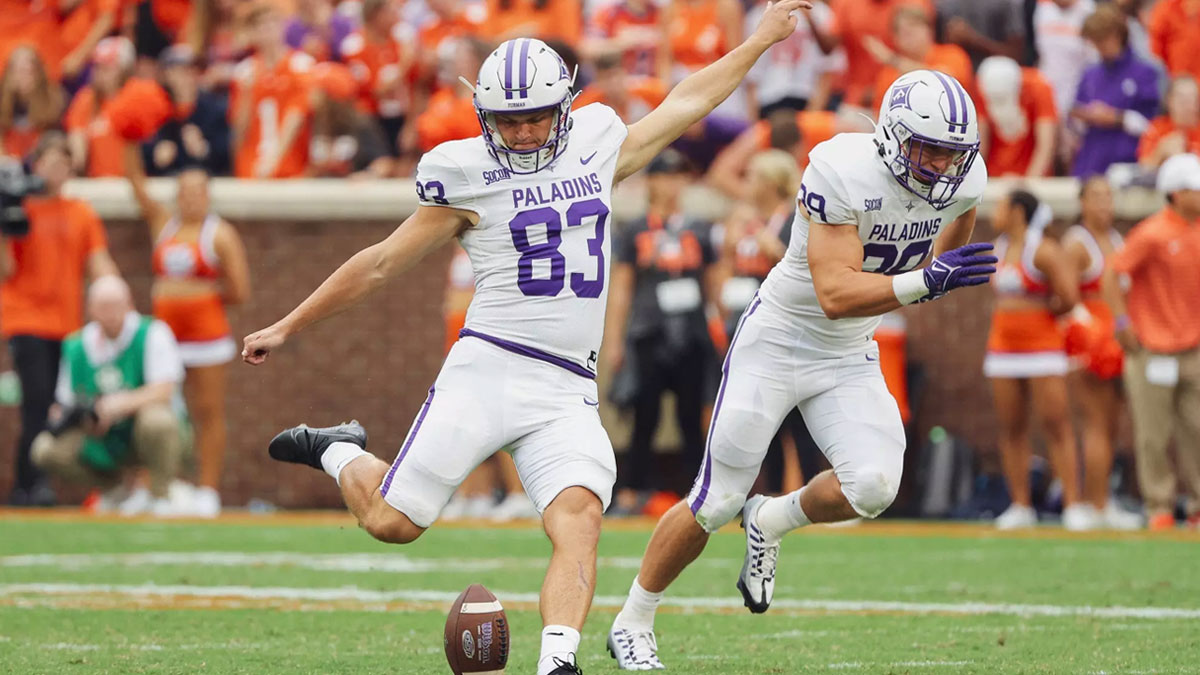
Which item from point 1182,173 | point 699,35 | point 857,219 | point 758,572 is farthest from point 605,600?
point 699,35

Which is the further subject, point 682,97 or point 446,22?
point 446,22

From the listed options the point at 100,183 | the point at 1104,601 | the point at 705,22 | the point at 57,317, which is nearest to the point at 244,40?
the point at 100,183

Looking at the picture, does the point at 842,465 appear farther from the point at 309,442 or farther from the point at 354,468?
the point at 309,442

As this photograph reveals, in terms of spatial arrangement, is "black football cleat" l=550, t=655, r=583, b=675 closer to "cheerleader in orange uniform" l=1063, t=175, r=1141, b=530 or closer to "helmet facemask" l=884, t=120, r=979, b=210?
"helmet facemask" l=884, t=120, r=979, b=210

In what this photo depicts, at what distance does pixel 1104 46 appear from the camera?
42.7ft

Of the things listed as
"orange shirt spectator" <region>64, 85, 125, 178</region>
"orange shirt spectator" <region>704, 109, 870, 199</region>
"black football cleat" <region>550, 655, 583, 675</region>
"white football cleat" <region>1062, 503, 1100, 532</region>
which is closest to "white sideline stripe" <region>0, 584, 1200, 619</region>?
"black football cleat" <region>550, 655, 583, 675</region>

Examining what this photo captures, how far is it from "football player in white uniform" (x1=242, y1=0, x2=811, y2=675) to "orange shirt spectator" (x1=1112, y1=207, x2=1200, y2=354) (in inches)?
261

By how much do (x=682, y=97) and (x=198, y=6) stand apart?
10652 millimetres

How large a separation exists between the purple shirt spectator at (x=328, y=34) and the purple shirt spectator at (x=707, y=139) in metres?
3.19

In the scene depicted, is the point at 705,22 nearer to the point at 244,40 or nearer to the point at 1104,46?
the point at 1104,46

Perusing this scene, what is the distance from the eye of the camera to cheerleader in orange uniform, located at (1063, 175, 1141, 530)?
12109 mm

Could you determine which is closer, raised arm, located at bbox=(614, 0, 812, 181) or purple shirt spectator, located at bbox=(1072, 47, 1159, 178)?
raised arm, located at bbox=(614, 0, 812, 181)

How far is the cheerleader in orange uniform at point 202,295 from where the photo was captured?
13586mm

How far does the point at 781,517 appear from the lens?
22.4 ft
